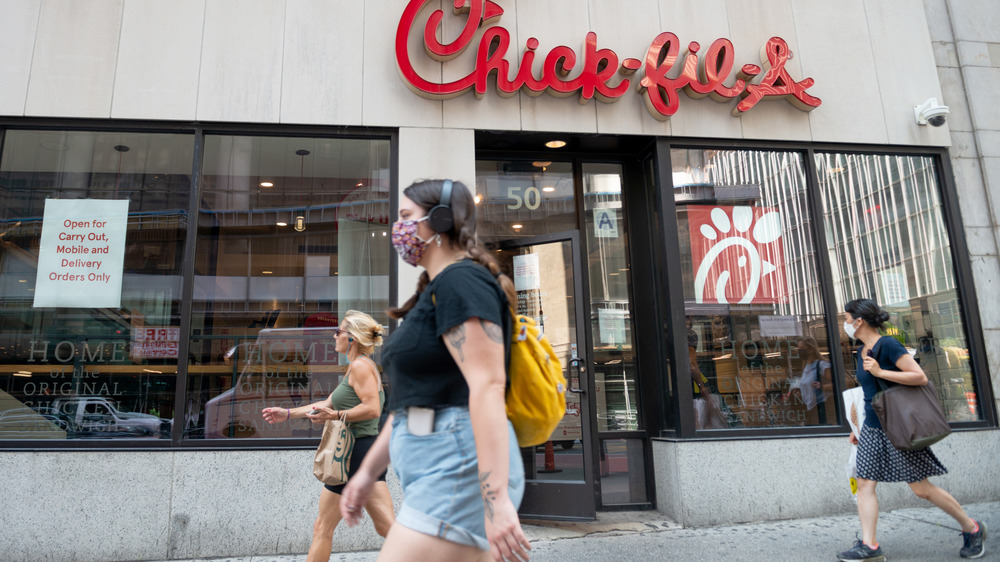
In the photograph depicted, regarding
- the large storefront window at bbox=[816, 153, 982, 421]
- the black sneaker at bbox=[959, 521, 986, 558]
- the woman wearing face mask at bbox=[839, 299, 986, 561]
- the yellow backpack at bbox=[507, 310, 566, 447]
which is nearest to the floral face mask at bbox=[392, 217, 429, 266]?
the yellow backpack at bbox=[507, 310, 566, 447]

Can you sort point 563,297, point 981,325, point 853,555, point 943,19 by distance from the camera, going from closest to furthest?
point 853,555 → point 563,297 → point 981,325 → point 943,19

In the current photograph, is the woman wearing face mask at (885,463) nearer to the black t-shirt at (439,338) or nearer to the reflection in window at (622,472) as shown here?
the reflection in window at (622,472)

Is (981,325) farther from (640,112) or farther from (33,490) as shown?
(33,490)

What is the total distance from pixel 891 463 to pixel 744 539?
4.69ft

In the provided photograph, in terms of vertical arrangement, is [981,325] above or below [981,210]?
below

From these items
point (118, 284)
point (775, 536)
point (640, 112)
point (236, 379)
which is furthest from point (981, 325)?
point (118, 284)

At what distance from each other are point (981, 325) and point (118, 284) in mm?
8765

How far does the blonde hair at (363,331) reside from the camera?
442 cm

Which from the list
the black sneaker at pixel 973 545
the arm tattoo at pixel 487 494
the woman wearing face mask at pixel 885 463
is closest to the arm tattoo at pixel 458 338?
the arm tattoo at pixel 487 494

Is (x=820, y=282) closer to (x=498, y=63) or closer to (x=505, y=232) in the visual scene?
(x=505, y=232)

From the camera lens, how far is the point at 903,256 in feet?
24.1

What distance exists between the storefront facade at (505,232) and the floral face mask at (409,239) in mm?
3963

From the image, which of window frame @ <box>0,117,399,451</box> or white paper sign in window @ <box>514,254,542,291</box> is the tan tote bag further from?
white paper sign in window @ <box>514,254,542,291</box>

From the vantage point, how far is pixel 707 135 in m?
6.91
